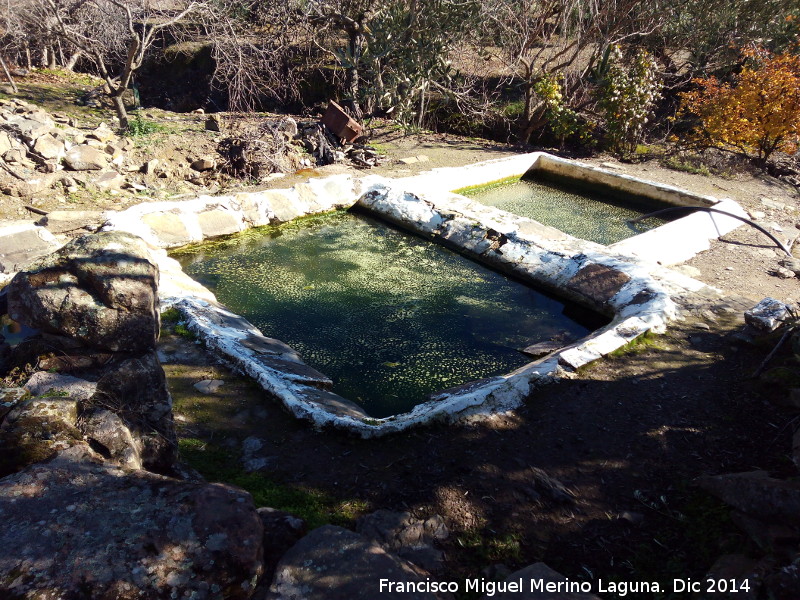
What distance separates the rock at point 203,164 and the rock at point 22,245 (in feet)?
7.41

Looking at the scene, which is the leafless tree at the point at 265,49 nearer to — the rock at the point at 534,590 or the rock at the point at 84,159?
the rock at the point at 84,159

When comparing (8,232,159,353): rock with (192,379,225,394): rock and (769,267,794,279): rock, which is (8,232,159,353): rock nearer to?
(192,379,225,394): rock

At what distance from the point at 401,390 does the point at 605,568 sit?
190 centimetres

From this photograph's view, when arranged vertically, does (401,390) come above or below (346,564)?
below

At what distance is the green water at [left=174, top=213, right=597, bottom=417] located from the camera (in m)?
4.21

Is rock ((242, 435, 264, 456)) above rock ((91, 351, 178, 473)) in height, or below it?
below

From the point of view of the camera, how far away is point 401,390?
157 inches

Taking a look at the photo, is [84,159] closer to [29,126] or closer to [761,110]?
[29,126]

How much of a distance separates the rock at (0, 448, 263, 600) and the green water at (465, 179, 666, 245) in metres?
5.58

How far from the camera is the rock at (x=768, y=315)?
3924 mm

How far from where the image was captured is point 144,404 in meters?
2.44

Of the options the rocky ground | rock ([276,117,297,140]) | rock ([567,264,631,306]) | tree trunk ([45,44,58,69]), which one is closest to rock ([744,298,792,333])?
the rocky ground

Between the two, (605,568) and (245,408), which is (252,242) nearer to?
(245,408)

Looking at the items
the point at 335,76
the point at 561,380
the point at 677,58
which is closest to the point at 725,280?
the point at 561,380
